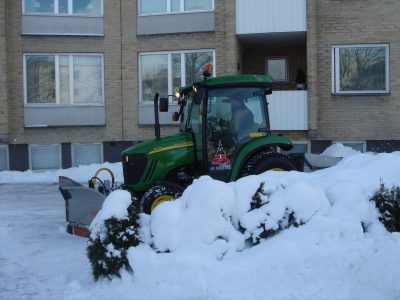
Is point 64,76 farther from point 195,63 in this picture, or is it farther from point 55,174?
point 195,63

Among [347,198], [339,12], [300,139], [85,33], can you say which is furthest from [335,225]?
[85,33]

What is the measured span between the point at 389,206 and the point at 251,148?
2.81 meters

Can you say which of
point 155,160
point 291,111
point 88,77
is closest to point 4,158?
point 88,77

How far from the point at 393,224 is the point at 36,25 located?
44.7 feet

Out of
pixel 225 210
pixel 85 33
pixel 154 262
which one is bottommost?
pixel 154 262

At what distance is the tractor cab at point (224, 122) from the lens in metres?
7.77

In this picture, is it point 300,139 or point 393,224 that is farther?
point 300,139

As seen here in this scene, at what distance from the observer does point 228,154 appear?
7.85 meters

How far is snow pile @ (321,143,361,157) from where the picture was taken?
13.4 m

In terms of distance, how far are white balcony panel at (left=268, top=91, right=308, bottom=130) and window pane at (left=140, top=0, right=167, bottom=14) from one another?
15.1ft

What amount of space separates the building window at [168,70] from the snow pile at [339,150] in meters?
4.46

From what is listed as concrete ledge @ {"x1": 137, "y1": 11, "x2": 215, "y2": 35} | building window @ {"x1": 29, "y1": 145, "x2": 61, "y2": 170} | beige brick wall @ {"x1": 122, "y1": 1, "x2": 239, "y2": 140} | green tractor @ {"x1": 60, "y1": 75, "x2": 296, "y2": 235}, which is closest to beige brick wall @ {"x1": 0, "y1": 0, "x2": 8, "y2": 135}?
building window @ {"x1": 29, "y1": 145, "x2": 61, "y2": 170}

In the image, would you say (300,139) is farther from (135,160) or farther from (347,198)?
(347,198)

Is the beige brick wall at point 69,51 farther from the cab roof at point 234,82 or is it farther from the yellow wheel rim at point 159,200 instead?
the yellow wheel rim at point 159,200
